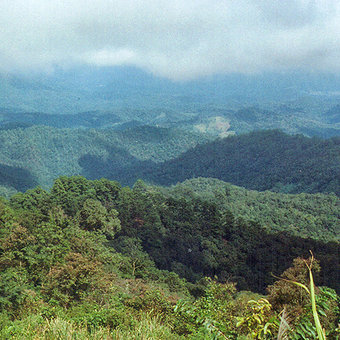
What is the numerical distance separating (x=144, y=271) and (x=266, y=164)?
4728 inches

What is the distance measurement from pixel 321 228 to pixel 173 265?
41805 mm

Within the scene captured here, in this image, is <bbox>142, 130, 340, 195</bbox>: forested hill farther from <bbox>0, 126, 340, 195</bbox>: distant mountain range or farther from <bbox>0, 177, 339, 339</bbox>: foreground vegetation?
<bbox>0, 177, 339, 339</bbox>: foreground vegetation

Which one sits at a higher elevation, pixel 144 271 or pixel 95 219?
pixel 95 219

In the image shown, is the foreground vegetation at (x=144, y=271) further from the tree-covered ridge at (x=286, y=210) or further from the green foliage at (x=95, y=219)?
the tree-covered ridge at (x=286, y=210)

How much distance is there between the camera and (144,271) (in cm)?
3005

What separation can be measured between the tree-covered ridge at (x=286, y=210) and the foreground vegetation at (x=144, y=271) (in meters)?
17.9

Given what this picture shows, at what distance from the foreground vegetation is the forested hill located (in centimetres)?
6083

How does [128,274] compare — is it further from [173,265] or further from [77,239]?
[173,265]

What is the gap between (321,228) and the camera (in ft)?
221

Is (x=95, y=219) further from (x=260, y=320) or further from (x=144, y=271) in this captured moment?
(x=260, y=320)

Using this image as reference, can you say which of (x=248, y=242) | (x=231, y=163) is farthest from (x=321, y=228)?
(x=231, y=163)

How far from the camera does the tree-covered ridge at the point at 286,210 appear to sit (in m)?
65.9

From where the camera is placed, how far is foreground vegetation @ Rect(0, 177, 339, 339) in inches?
279

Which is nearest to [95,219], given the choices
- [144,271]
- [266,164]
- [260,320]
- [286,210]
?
[144,271]
